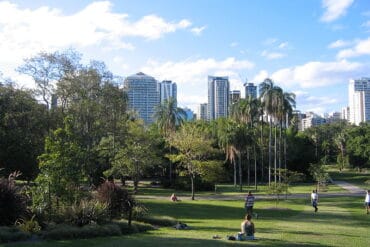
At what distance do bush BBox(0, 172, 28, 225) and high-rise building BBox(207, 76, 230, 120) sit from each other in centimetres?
15707

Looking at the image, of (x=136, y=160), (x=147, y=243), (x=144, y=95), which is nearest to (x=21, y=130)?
(x=136, y=160)

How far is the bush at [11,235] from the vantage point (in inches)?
613

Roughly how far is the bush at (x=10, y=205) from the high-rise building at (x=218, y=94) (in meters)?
157

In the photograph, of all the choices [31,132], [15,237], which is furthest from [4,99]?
[15,237]

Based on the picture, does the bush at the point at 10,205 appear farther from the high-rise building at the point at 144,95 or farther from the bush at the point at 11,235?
the high-rise building at the point at 144,95

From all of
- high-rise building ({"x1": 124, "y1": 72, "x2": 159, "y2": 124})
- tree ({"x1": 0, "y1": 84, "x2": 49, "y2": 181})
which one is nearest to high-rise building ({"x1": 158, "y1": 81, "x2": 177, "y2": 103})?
high-rise building ({"x1": 124, "y1": 72, "x2": 159, "y2": 124})

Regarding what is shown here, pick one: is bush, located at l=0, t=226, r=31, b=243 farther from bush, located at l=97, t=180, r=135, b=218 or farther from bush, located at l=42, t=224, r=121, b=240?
bush, located at l=97, t=180, r=135, b=218

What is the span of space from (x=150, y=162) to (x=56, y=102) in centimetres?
2321

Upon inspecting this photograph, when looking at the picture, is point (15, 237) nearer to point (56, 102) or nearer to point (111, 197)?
point (111, 197)

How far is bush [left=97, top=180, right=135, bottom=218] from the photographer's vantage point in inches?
840

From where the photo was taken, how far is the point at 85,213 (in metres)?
19.4

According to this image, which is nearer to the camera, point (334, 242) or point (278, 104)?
point (334, 242)

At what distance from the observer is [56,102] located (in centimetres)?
4006


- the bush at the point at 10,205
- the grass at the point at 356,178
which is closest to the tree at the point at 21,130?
the bush at the point at 10,205
